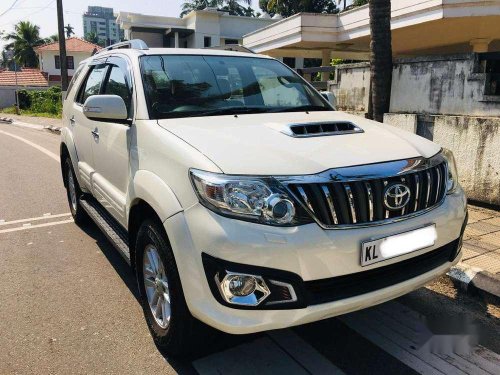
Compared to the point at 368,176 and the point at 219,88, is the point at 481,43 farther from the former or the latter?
the point at 368,176

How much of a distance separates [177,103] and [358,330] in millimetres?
1978

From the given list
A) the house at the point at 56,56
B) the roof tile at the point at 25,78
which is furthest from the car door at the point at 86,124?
the house at the point at 56,56

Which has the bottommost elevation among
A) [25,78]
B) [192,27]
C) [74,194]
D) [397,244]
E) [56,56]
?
[74,194]

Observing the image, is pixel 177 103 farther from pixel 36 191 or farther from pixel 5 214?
pixel 36 191

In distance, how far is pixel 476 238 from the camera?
4574 mm

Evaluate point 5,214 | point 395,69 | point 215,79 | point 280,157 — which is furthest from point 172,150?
point 395,69

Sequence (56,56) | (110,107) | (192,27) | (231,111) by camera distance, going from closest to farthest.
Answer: (110,107) < (231,111) < (192,27) < (56,56)

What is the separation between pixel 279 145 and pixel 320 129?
1.58 ft

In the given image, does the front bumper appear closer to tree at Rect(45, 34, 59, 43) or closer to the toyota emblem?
the toyota emblem

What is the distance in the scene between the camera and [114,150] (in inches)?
138

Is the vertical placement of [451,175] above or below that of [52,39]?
below

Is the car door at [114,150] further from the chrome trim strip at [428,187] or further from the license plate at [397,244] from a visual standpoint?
the chrome trim strip at [428,187]

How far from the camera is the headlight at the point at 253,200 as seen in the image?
7.25ft

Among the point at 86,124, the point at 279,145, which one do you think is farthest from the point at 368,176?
the point at 86,124
